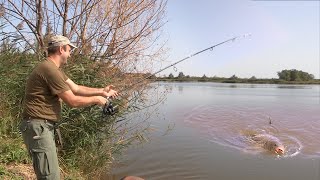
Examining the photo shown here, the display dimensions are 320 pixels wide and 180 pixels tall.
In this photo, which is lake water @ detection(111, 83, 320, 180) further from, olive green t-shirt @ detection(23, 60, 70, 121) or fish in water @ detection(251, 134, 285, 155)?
olive green t-shirt @ detection(23, 60, 70, 121)

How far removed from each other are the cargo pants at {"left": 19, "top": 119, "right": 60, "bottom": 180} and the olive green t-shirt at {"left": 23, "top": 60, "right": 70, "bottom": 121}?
0.08m

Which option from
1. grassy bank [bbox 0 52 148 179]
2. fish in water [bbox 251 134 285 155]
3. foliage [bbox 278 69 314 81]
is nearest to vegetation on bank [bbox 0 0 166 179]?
grassy bank [bbox 0 52 148 179]

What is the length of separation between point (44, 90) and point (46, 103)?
0.15m

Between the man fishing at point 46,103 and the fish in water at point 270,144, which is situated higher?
the man fishing at point 46,103

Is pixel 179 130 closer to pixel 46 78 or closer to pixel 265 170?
pixel 265 170

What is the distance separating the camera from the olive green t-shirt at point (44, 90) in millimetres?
3771

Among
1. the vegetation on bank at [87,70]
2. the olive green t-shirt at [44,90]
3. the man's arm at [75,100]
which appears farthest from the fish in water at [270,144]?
the olive green t-shirt at [44,90]

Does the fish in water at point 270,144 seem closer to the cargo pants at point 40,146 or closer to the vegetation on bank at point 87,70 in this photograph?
the vegetation on bank at point 87,70

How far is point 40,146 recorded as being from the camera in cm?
386

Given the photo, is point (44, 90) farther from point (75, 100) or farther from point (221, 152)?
point (221, 152)

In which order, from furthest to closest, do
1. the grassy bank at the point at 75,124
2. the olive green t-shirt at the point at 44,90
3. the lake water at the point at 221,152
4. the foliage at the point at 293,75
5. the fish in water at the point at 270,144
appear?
the foliage at the point at 293,75 → the fish in water at the point at 270,144 → the lake water at the point at 221,152 → the grassy bank at the point at 75,124 → the olive green t-shirt at the point at 44,90

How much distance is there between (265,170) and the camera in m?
10.2

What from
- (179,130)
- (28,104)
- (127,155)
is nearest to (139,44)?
(127,155)

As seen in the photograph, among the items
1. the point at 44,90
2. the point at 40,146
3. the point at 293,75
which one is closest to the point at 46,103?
the point at 44,90
